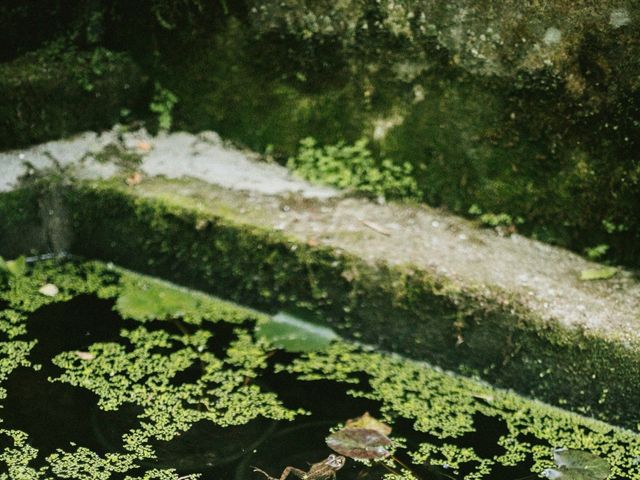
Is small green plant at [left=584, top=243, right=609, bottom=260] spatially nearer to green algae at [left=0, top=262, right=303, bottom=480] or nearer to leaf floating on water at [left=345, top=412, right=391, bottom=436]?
leaf floating on water at [left=345, top=412, right=391, bottom=436]

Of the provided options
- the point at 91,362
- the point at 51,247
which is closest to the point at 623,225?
the point at 91,362

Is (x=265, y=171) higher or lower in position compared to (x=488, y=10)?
lower

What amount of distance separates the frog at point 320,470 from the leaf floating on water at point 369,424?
0.64ft

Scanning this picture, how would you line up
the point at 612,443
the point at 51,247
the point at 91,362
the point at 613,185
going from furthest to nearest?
the point at 51,247
the point at 613,185
the point at 91,362
the point at 612,443

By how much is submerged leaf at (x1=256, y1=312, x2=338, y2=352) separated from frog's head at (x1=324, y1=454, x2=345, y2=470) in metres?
0.62

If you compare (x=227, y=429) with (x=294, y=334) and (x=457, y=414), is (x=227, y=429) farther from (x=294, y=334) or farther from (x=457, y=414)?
(x=457, y=414)

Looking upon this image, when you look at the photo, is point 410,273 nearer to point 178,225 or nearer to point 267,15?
point 178,225

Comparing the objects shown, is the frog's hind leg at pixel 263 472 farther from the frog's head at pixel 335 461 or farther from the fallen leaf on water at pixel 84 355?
the fallen leaf on water at pixel 84 355

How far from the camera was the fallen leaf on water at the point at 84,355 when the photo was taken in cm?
287

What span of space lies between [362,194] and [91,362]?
1.36 meters

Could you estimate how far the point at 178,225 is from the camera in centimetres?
324

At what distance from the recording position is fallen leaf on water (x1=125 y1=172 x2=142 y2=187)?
132 inches

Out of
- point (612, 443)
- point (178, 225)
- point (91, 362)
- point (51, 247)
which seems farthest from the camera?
point (51, 247)

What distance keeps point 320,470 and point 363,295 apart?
80 cm
